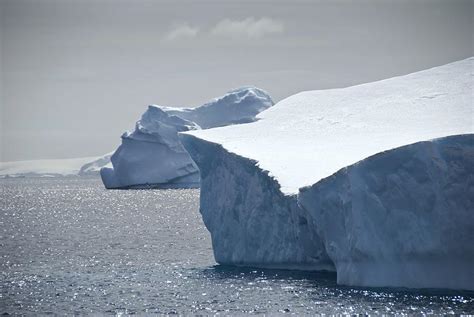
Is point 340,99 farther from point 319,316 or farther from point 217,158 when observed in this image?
point 319,316

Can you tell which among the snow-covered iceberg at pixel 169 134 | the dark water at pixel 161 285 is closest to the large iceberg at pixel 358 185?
the dark water at pixel 161 285

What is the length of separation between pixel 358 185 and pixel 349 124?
7.52 metres

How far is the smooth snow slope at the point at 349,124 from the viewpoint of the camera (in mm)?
26078

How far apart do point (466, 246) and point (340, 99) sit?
13348mm

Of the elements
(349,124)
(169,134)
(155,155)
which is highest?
(169,134)

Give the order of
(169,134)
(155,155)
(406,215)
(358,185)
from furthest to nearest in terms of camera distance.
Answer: (155,155), (169,134), (358,185), (406,215)

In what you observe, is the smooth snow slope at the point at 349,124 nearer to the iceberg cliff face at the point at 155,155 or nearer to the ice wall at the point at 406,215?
the ice wall at the point at 406,215

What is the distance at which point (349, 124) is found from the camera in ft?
102

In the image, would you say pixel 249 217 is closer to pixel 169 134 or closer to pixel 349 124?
pixel 349 124

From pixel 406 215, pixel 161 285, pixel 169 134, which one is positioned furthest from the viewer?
pixel 169 134

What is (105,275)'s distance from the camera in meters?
28.4

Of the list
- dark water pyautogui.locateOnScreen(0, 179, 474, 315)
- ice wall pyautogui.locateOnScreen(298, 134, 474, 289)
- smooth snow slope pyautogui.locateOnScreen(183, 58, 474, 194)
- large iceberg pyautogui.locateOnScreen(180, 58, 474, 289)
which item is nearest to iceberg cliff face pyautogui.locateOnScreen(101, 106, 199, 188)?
dark water pyautogui.locateOnScreen(0, 179, 474, 315)

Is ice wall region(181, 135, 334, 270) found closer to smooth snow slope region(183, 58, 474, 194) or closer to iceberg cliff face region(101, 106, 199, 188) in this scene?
smooth snow slope region(183, 58, 474, 194)

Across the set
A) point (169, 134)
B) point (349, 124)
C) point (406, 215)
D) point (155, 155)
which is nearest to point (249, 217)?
point (349, 124)
